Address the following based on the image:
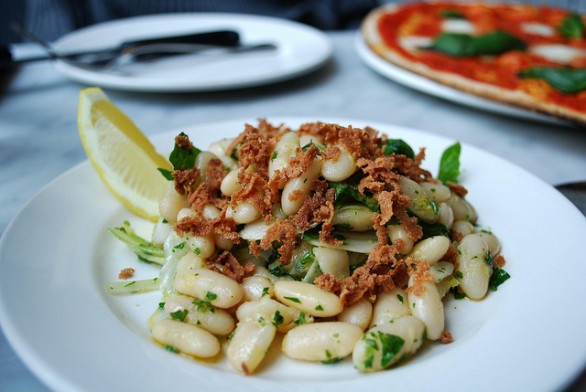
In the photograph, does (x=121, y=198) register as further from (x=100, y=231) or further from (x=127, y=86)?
(x=127, y=86)

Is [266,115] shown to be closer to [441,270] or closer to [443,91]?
[443,91]

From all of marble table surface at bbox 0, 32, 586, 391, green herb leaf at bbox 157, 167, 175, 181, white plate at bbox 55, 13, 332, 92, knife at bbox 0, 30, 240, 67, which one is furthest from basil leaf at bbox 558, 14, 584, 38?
green herb leaf at bbox 157, 167, 175, 181

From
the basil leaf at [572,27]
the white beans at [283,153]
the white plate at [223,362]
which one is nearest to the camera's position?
the white plate at [223,362]

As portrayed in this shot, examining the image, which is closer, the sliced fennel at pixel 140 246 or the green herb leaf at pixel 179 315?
the green herb leaf at pixel 179 315

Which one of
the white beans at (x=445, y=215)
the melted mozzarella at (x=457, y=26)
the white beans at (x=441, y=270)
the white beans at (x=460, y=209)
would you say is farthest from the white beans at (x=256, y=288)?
the melted mozzarella at (x=457, y=26)

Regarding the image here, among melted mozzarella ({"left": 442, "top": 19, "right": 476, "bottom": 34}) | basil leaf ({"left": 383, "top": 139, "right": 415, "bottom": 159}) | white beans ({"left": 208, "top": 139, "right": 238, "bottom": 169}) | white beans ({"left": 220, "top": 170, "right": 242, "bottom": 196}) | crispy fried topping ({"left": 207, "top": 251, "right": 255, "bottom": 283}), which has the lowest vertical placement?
melted mozzarella ({"left": 442, "top": 19, "right": 476, "bottom": 34})

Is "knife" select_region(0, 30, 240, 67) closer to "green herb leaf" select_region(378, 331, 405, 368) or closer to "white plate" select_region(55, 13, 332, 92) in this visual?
"white plate" select_region(55, 13, 332, 92)

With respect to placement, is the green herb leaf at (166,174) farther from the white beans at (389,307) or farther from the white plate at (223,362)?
the white beans at (389,307)

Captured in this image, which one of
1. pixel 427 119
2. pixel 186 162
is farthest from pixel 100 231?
pixel 427 119
